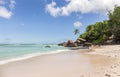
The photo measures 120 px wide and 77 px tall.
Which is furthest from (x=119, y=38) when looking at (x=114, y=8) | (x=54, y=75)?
(x=54, y=75)

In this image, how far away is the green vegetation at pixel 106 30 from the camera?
2249 inches

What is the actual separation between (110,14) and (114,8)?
235cm

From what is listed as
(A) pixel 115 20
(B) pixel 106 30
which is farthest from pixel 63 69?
(B) pixel 106 30

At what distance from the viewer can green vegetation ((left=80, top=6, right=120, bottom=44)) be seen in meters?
57.1

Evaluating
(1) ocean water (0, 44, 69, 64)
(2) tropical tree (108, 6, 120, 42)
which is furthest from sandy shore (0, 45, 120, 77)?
(2) tropical tree (108, 6, 120, 42)

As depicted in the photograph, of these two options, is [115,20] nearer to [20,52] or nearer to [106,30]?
[106,30]

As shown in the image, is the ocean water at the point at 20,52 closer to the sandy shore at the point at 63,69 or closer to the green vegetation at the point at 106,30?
the sandy shore at the point at 63,69

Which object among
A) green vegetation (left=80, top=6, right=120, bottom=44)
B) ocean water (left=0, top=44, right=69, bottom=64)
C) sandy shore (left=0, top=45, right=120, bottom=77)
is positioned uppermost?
green vegetation (left=80, top=6, right=120, bottom=44)

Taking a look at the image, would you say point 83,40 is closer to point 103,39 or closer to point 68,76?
point 103,39

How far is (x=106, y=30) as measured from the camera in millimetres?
68812

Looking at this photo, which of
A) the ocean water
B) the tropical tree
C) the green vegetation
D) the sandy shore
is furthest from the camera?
the green vegetation

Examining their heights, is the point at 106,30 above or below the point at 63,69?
above

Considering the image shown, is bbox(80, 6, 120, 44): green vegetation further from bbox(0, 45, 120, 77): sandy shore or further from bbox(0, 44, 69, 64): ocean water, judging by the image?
bbox(0, 45, 120, 77): sandy shore

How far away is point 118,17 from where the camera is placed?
5609cm
